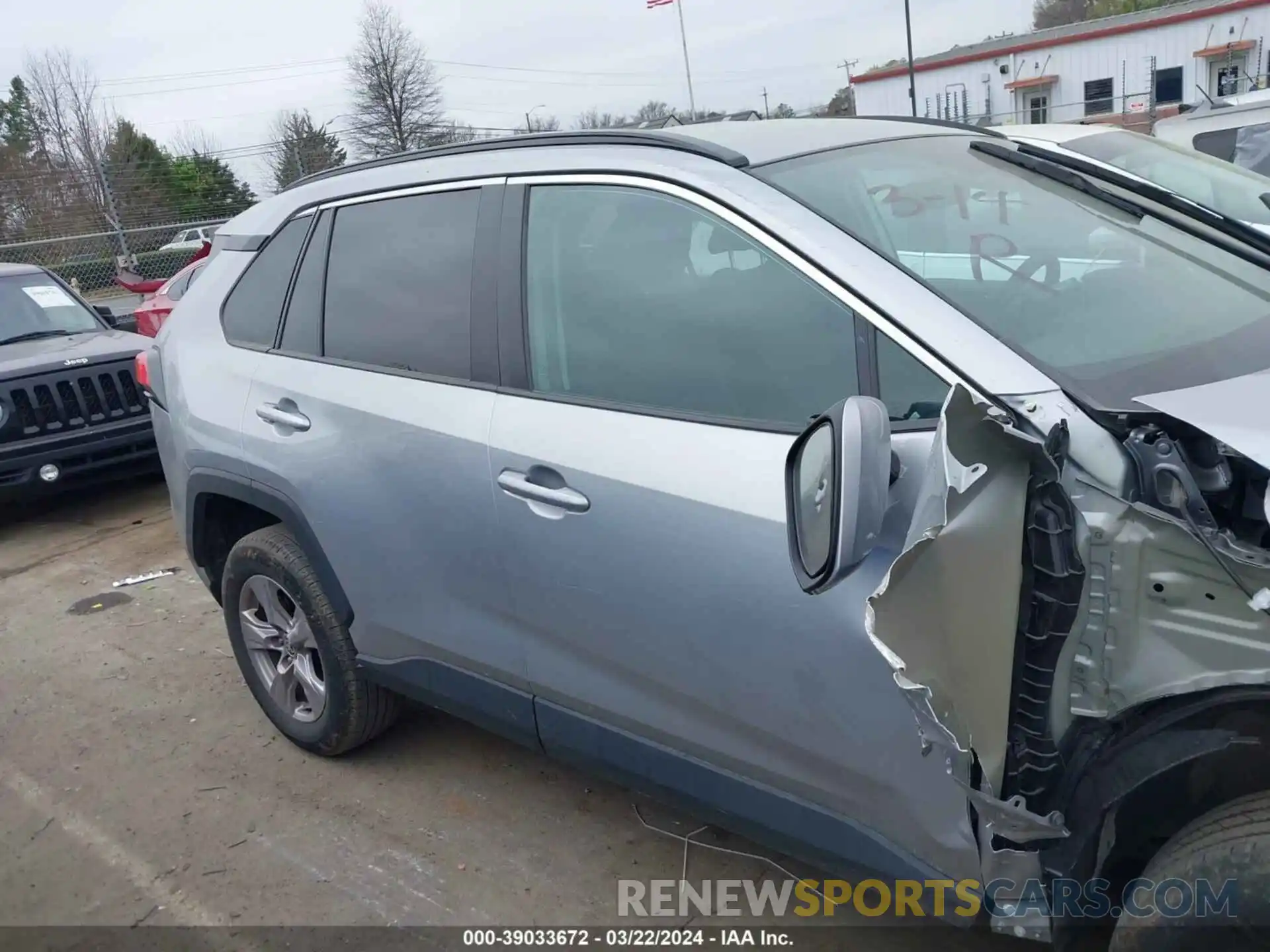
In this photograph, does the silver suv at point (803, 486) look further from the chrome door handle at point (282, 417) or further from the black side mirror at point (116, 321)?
the black side mirror at point (116, 321)

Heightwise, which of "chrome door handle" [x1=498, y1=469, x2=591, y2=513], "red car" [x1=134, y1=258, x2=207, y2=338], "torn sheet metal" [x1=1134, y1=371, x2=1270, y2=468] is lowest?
"red car" [x1=134, y1=258, x2=207, y2=338]

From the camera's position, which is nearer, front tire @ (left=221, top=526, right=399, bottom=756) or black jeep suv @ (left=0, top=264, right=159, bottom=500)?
front tire @ (left=221, top=526, right=399, bottom=756)

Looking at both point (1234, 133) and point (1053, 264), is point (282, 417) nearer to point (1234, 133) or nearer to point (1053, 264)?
point (1053, 264)

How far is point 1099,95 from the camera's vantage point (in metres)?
47.9

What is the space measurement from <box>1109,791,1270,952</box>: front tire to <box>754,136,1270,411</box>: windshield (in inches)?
26.6

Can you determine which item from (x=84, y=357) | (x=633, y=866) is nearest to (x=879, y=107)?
(x=84, y=357)

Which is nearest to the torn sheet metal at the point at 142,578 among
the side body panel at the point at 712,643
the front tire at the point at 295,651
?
Answer: the front tire at the point at 295,651

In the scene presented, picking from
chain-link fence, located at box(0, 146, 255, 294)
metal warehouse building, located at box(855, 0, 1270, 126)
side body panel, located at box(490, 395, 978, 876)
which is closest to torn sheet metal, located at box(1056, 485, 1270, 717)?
side body panel, located at box(490, 395, 978, 876)

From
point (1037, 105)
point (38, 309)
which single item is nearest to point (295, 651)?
point (38, 309)

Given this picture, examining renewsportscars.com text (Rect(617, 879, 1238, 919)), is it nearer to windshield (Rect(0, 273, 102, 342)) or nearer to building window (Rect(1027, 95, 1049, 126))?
windshield (Rect(0, 273, 102, 342))

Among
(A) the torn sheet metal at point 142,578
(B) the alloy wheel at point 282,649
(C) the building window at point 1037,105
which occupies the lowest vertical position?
(C) the building window at point 1037,105

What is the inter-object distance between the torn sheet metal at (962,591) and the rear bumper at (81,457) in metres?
6.17

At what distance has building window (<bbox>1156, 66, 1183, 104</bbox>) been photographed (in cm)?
4622

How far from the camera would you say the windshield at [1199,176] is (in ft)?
18.1
